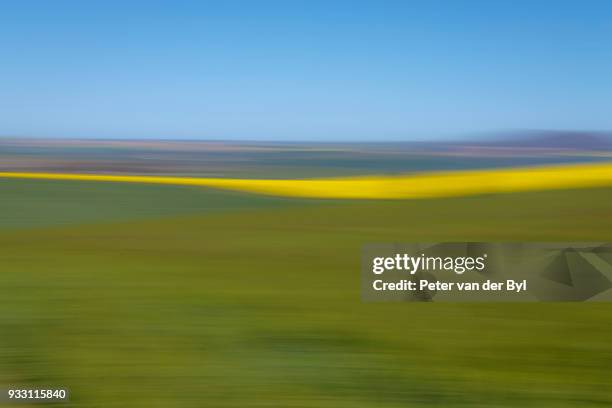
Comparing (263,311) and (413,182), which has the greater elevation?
(413,182)

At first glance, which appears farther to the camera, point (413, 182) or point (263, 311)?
point (413, 182)

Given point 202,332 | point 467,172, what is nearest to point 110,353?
point 202,332

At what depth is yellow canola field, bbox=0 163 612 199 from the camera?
2590 mm

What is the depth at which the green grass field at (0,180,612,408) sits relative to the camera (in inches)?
91.4

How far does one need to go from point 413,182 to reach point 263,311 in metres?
0.71

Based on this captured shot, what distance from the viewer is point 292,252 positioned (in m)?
2.64

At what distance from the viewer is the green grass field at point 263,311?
2.32 m

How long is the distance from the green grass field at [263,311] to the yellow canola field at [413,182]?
0.04 meters

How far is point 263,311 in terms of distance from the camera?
99.1 inches

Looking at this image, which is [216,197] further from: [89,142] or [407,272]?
[407,272]

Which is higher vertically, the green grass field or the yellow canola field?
the yellow canola field

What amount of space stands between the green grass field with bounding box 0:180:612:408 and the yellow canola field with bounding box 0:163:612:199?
35 millimetres

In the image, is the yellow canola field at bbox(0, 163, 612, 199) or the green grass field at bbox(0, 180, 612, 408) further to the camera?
the yellow canola field at bbox(0, 163, 612, 199)

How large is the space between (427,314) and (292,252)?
0.52m
